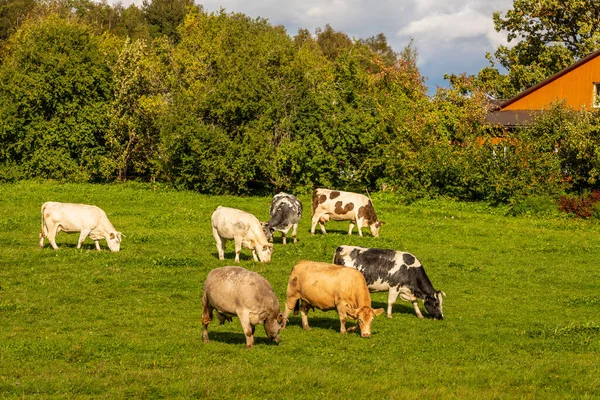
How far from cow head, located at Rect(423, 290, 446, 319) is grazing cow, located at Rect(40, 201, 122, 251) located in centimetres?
1142

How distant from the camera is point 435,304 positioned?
65.4 ft

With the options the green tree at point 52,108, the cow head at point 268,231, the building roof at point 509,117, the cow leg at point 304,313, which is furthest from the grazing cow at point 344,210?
the building roof at point 509,117

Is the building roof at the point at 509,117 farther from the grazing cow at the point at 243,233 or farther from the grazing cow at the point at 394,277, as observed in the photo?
the grazing cow at the point at 394,277

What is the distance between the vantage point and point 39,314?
61.4 ft

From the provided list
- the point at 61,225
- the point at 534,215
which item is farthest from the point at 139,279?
the point at 534,215

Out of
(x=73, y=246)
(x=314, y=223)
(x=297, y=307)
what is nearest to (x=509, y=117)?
(x=314, y=223)

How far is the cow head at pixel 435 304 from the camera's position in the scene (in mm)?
19891

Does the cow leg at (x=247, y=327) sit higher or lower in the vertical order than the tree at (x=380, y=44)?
lower

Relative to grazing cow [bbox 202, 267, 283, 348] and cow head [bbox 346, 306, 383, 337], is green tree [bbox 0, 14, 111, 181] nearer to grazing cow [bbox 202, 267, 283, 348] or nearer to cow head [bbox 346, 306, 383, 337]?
cow head [bbox 346, 306, 383, 337]

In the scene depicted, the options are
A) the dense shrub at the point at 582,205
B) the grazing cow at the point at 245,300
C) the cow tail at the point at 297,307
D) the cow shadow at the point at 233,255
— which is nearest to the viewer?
the grazing cow at the point at 245,300

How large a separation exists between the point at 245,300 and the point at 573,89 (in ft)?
150

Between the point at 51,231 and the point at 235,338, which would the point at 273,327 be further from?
the point at 51,231

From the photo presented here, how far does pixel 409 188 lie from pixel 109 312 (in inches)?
1081

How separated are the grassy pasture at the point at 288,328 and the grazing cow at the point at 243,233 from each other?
48 cm
